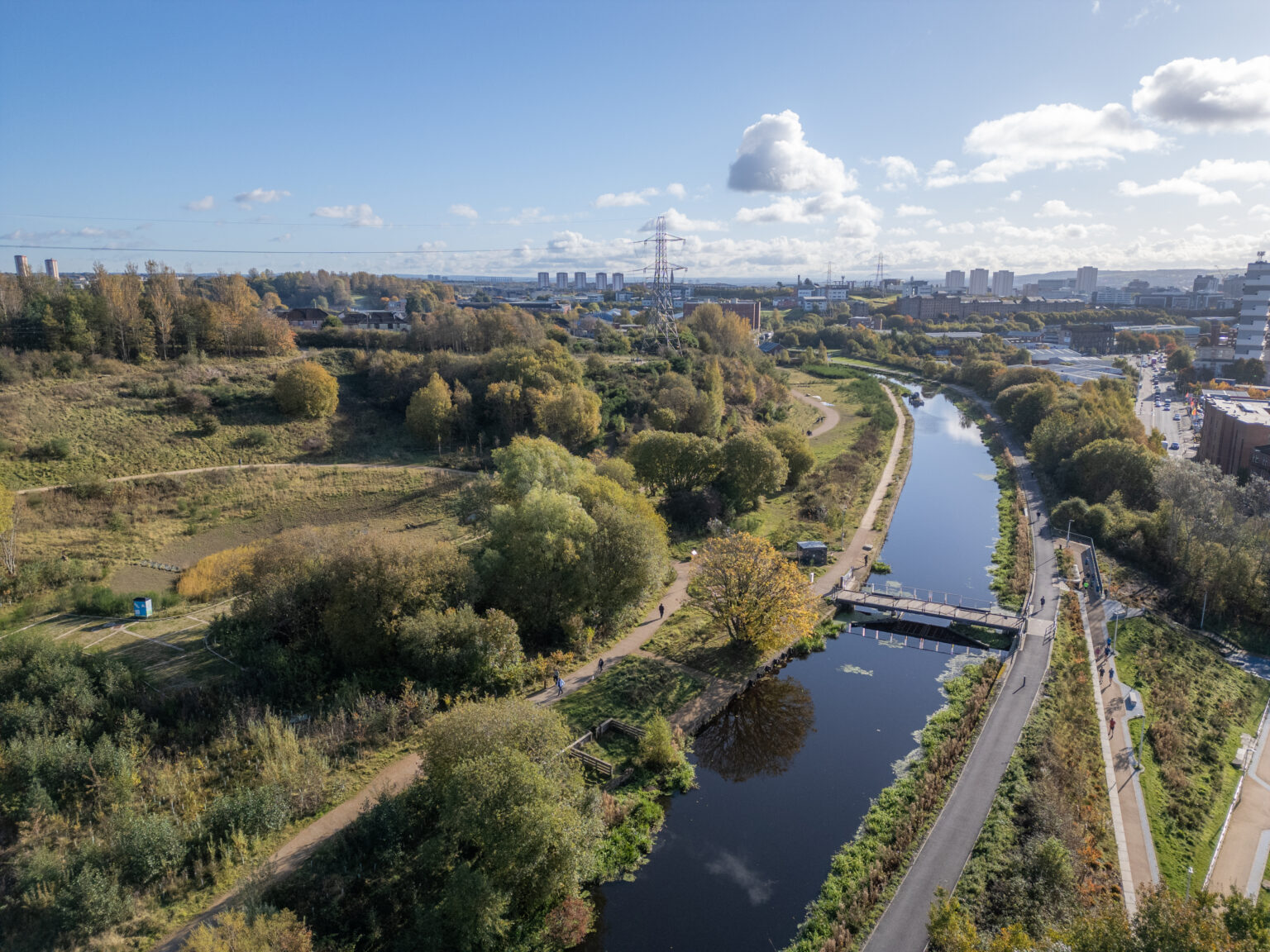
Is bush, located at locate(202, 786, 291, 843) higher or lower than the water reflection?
higher

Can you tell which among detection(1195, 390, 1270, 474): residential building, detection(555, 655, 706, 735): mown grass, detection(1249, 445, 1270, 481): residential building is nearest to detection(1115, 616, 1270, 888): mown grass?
detection(555, 655, 706, 735): mown grass

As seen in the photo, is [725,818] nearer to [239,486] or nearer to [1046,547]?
[1046,547]

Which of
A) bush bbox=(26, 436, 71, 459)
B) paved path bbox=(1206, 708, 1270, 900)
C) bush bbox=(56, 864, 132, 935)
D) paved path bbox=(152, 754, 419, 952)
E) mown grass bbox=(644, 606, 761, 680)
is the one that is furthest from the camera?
bush bbox=(26, 436, 71, 459)

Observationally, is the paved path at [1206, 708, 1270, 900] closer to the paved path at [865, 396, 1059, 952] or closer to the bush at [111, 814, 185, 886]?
the paved path at [865, 396, 1059, 952]

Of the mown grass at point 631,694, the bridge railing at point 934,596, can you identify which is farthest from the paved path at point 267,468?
the bridge railing at point 934,596

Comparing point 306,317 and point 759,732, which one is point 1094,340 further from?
point 759,732

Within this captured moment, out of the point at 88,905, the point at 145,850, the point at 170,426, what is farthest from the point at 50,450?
the point at 88,905

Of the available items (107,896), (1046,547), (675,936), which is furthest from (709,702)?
(1046,547)

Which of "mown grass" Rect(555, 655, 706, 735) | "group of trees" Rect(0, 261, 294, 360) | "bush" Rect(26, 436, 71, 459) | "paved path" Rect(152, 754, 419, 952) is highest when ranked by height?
"group of trees" Rect(0, 261, 294, 360)
